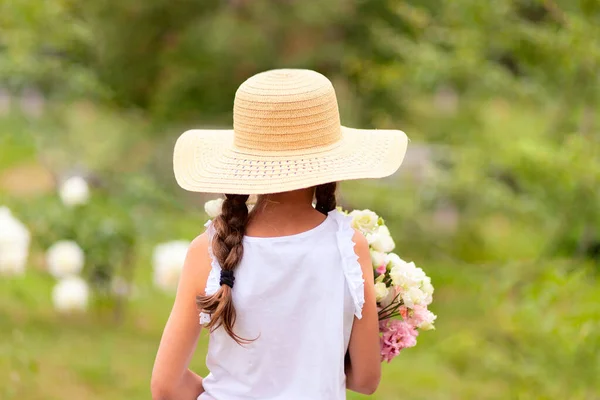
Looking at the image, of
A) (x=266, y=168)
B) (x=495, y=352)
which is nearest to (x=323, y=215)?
(x=266, y=168)

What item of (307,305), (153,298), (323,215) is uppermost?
(323,215)

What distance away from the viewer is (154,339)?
5.87m

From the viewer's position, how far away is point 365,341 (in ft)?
6.59

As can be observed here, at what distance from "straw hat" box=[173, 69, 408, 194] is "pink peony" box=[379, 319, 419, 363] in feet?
1.39

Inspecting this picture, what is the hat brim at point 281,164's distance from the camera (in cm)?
196

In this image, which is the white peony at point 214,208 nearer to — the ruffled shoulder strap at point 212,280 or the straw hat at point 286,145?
the straw hat at point 286,145

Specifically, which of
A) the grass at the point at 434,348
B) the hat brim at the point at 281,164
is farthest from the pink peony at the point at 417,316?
the grass at the point at 434,348

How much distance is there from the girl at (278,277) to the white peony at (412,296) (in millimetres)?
186

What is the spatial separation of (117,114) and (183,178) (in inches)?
284

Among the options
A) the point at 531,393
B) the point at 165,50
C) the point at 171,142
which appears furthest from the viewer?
the point at 171,142

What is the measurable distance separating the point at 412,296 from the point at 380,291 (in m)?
0.08

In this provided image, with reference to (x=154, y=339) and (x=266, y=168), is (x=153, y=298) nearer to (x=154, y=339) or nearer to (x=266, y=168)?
(x=154, y=339)

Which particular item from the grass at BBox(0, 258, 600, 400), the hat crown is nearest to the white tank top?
the hat crown

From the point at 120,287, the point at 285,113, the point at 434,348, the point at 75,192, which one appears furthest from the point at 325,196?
the point at 434,348
